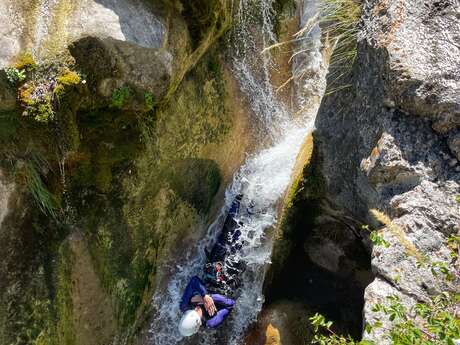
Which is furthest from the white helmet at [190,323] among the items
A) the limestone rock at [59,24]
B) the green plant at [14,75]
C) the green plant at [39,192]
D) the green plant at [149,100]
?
the green plant at [14,75]

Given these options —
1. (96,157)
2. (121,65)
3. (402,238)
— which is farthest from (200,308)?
(121,65)

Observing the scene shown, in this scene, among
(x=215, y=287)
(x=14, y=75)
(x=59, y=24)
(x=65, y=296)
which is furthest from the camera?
(x=215, y=287)

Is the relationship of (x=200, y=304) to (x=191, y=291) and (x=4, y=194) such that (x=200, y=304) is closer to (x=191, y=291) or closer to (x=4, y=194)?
(x=191, y=291)

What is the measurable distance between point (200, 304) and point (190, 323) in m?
0.38

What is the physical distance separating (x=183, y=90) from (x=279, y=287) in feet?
10.8

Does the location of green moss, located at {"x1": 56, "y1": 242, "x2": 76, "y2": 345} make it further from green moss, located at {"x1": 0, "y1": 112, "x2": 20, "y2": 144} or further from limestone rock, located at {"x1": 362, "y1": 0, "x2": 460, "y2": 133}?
limestone rock, located at {"x1": 362, "y1": 0, "x2": 460, "y2": 133}

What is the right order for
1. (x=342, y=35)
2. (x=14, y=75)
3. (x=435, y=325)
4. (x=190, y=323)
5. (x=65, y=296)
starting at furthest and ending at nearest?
(x=190, y=323) → (x=342, y=35) → (x=65, y=296) → (x=14, y=75) → (x=435, y=325)

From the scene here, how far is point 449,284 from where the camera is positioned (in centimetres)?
484

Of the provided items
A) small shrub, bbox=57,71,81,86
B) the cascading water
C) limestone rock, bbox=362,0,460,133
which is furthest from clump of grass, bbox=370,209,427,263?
small shrub, bbox=57,71,81,86

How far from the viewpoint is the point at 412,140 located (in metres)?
5.30

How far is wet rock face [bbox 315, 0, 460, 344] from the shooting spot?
502 cm

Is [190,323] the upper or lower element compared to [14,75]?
lower

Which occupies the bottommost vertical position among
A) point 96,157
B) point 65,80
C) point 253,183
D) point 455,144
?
point 253,183

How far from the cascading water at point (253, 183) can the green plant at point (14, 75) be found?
3777 millimetres
